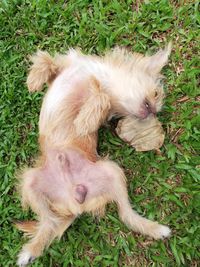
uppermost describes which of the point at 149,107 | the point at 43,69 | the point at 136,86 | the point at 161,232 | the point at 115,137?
the point at 43,69

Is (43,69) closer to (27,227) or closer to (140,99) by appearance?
(140,99)

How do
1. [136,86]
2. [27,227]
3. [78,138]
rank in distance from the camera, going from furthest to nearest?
[27,227], [136,86], [78,138]

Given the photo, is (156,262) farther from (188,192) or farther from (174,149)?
(174,149)

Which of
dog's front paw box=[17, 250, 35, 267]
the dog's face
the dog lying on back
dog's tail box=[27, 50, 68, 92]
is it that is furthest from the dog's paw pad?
dog's tail box=[27, 50, 68, 92]

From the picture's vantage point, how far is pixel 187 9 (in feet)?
15.1

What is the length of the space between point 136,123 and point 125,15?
1024 mm

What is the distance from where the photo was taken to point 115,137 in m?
4.50

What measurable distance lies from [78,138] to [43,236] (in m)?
0.86

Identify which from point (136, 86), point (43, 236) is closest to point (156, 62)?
point (136, 86)

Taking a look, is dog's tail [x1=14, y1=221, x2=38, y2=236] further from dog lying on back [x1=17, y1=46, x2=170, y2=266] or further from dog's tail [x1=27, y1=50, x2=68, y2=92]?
dog's tail [x1=27, y1=50, x2=68, y2=92]

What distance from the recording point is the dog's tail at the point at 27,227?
14.4 ft

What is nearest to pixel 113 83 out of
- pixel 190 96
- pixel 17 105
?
pixel 190 96

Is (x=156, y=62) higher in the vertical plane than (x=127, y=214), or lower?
higher

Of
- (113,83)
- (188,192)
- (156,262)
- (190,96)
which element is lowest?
(156,262)
